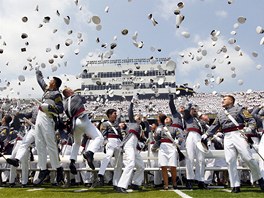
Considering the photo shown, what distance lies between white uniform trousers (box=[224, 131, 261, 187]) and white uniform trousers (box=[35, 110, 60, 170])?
4245mm

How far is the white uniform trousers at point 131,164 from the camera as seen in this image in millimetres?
9297

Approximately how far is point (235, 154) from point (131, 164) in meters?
2.58

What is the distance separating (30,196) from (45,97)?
255 cm

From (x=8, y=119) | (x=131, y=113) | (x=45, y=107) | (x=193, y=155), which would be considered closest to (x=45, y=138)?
(x=45, y=107)

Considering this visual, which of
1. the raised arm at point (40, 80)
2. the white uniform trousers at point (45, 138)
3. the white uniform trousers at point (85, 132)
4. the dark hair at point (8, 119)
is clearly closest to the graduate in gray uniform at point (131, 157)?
the white uniform trousers at point (85, 132)

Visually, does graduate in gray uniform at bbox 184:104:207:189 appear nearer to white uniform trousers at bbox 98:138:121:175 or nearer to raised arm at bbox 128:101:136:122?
raised arm at bbox 128:101:136:122

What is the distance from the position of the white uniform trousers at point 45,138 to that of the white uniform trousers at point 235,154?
4.24m

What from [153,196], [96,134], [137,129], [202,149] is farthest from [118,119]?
[153,196]

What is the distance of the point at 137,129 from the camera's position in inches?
404

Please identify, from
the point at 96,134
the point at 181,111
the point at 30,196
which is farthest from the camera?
the point at 181,111

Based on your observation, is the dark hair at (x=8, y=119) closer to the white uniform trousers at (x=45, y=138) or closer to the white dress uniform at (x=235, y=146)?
the white uniform trousers at (x=45, y=138)

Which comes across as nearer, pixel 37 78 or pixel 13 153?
pixel 37 78

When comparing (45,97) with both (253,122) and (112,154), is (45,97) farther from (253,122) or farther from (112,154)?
(253,122)

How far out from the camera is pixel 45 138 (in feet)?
30.7
